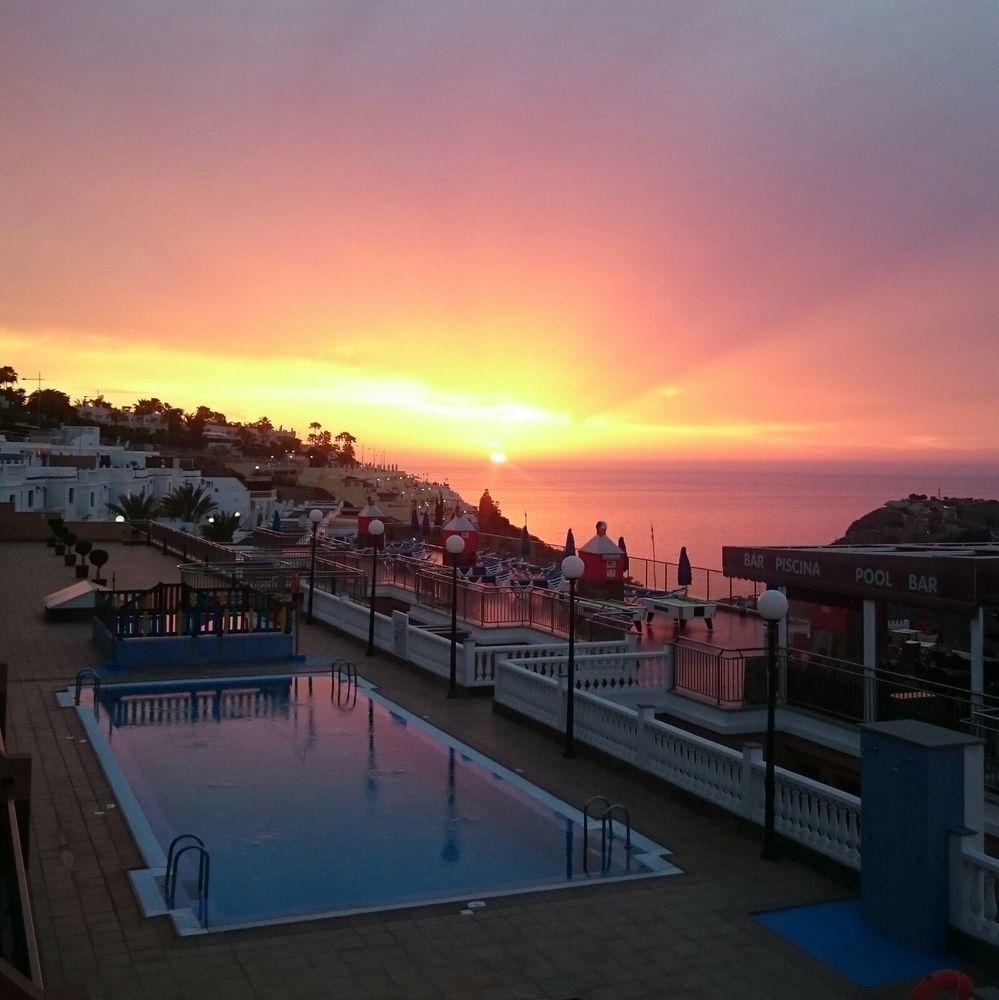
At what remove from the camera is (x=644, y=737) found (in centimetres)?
1286

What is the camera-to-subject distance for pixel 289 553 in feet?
116

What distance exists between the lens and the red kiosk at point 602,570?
2489 centimetres

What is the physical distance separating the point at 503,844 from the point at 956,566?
6560 mm

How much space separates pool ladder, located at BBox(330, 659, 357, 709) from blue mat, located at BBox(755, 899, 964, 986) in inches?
399

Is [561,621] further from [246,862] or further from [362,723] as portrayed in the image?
[246,862]

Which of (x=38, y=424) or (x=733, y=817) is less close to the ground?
(x=38, y=424)

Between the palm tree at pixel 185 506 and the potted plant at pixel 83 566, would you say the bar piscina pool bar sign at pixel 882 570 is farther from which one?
the palm tree at pixel 185 506

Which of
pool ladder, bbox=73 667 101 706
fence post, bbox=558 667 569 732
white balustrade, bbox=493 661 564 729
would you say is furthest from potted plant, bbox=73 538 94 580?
fence post, bbox=558 667 569 732

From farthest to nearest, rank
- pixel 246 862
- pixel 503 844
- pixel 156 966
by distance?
pixel 503 844 < pixel 246 862 < pixel 156 966

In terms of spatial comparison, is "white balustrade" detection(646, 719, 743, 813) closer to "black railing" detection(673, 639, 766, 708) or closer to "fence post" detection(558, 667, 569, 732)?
"fence post" detection(558, 667, 569, 732)

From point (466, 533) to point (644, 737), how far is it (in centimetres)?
1872

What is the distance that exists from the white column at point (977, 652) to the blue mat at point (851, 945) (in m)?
4.59

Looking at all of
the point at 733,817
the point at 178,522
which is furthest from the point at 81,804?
the point at 178,522

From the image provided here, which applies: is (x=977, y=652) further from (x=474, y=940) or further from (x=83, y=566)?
(x=83, y=566)
